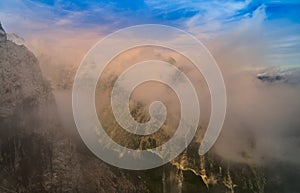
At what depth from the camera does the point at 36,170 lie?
8775 centimetres

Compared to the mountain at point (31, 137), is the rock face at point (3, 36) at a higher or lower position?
higher

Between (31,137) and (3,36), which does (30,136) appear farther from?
(3,36)

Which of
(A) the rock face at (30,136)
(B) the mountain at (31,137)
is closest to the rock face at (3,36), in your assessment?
(B) the mountain at (31,137)

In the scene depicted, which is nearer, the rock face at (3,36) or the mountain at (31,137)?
the mountain at (31,137)

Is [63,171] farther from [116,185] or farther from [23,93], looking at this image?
[116,185]

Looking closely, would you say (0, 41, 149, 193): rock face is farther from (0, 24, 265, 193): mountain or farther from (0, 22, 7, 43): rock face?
(0, 22, 7, 43): rock face

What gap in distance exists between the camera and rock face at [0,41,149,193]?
8288cm

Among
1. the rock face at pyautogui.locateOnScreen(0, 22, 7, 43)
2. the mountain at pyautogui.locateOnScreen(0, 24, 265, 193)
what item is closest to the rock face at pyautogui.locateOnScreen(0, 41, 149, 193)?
the mountain at pyautogui.locateOnScreen(0, 24, 265, 193)

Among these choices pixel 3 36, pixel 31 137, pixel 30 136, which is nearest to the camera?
pixel 3 36

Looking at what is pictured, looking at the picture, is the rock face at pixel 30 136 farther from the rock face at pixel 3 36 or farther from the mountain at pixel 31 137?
the rock face at pixel 3 36

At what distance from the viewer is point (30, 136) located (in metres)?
87.6

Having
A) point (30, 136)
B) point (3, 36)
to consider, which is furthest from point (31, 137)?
point (3, 36)

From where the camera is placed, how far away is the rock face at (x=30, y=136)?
3263 inches

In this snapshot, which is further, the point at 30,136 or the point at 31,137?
the point at 31,137
